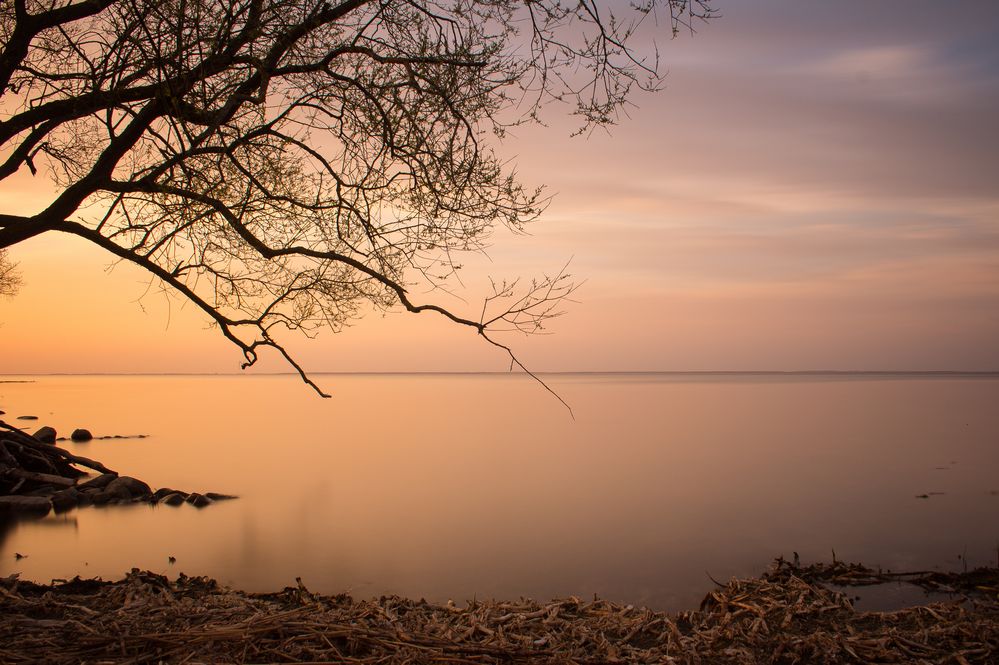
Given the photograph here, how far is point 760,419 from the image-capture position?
45438 mm

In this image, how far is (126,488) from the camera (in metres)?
18.4

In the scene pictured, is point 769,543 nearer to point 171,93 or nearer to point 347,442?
point 171,93

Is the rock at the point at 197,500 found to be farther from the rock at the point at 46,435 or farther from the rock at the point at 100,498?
the rock at the point at 46,435

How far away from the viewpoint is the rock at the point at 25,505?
16344 millimetres

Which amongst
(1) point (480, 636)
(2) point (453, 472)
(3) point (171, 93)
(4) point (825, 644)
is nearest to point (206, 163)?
(3) point (171, 93)

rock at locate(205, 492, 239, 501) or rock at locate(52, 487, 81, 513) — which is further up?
rock at locate(52, 487, 81, 513)

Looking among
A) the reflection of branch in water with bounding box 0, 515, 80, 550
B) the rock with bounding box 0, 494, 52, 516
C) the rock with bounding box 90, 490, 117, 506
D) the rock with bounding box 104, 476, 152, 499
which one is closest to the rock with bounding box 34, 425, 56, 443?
the rock with bounding box 104, 476, 152, 499

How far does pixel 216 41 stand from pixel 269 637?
5.03 metres

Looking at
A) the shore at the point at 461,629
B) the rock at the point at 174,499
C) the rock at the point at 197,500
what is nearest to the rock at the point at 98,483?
the rock at the point at 174,499

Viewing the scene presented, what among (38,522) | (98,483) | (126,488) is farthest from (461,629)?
(98,483)

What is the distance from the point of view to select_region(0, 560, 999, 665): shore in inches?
231

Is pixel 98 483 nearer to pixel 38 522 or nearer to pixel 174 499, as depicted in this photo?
pixel 174 499

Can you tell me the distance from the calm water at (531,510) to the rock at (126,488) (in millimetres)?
1051

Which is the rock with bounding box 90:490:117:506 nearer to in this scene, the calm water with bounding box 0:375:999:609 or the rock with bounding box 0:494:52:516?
the calm water with bounding box 0:375:999:609
